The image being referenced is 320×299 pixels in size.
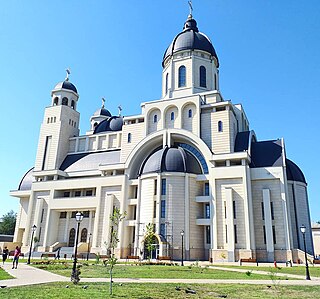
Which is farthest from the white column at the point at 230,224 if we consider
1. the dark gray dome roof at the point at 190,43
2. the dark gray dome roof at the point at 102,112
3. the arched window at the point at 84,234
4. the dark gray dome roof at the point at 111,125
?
the dark gray dome roof at the point at 102,112

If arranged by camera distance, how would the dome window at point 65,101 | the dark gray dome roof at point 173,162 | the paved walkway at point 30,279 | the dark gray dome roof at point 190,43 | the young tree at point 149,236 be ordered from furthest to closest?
the dome window at point 65,101, the dark gray dome roof at point 190,43, the dark gray dome roof at point 173,162, the young tree at point 149,236, the paved walkway at point 30,279

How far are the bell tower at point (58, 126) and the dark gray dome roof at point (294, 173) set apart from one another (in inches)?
1391

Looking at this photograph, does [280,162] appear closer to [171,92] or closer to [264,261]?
[264,261]

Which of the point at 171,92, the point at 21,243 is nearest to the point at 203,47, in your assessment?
the point at 171,92

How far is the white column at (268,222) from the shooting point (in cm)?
3397

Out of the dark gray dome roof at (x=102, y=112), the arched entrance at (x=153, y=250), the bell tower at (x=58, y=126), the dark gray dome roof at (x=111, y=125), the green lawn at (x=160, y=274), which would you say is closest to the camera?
the green lawn at (x=160, y=274)

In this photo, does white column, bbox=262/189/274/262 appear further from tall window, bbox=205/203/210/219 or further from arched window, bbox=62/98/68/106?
arched window, bbox=62/98/68/106

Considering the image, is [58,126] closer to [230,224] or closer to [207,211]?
[207,211]

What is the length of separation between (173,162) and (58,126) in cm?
2430

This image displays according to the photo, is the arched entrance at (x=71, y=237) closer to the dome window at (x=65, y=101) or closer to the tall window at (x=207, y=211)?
the tall window at (x=207, y=211)

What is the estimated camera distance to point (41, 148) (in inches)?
2078

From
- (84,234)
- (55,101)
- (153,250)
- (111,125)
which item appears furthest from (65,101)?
(153,250)

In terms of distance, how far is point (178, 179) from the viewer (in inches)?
1475

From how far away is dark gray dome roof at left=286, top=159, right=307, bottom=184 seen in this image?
40188mm
